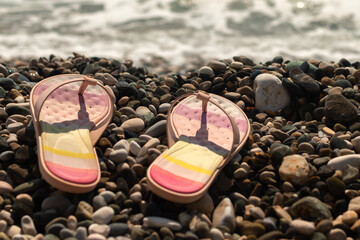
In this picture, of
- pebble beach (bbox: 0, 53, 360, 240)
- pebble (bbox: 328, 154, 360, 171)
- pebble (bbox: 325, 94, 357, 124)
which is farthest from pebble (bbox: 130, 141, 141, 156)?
pebble (bbox: 325, 94, 357, 124)

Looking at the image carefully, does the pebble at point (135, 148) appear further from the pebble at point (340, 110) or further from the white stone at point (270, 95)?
the pebble at point (340, 110)

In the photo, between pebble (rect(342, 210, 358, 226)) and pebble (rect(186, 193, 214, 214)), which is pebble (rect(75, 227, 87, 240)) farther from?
pebble (rect(342, 210, 358, 226))

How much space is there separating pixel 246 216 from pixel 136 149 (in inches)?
30.3

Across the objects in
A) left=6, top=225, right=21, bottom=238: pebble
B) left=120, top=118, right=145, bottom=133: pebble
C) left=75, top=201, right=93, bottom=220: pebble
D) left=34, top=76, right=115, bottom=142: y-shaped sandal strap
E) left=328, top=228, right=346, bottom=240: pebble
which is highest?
left=34, top=76, right=115, bottom=142: y-shaped sandal strap

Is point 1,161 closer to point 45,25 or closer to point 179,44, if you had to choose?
point 179,44

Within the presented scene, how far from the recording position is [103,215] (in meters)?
2.03

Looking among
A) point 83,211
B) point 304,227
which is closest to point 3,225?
point 83,211

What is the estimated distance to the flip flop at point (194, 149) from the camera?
2.07m

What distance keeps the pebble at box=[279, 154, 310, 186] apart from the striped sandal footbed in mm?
997

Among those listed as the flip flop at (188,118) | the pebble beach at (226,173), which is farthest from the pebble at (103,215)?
the flip flop at (188,118)

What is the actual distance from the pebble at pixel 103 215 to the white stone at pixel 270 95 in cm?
161

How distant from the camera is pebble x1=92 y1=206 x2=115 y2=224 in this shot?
202cm

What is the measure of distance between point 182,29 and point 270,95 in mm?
4549

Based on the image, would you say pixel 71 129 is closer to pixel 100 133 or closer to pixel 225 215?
pixel 100 133
